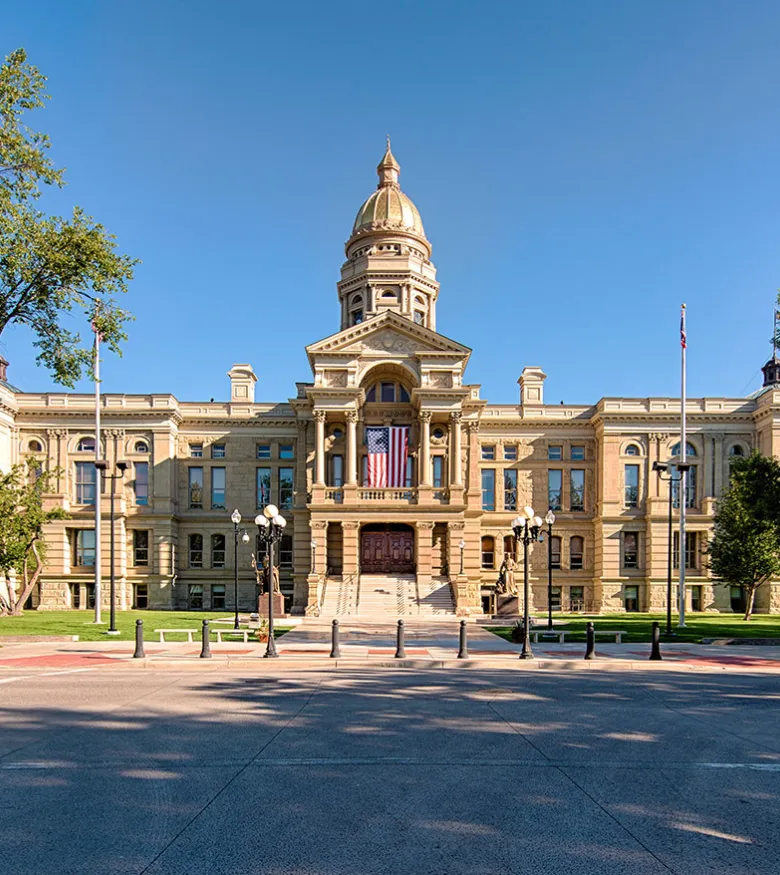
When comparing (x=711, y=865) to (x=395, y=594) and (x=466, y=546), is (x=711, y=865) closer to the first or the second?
(x=395, y=594)

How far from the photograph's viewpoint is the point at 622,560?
50.2 m

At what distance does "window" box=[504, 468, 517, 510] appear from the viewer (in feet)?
170

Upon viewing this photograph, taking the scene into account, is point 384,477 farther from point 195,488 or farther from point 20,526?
point 20,526

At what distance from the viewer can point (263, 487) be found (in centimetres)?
5162

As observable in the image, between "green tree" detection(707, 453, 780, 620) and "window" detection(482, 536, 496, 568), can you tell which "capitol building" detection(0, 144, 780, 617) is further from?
"green tree" detection(707, 453, 780, 620)

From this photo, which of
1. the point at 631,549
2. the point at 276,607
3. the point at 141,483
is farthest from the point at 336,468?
the point at 631,549

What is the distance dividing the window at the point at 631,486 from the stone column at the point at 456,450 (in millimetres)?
13895

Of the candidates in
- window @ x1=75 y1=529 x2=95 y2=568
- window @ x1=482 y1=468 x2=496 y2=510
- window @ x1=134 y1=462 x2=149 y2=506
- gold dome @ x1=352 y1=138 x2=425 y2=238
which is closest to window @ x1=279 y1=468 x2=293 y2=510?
window @ x1=134 y1=462 x2=149 y2=506

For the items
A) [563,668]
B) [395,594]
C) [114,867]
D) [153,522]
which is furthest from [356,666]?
[153,522]

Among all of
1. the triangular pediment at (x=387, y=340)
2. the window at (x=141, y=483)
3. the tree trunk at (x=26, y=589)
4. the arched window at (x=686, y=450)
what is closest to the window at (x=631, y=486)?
the arched window at (x=686, y=450)

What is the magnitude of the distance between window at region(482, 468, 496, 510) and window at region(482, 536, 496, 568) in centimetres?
242

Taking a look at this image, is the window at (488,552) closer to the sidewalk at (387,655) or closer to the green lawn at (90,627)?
the green lawn at (90,627)

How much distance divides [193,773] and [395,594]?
32.3 metres

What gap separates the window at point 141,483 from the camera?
49.8 metres
